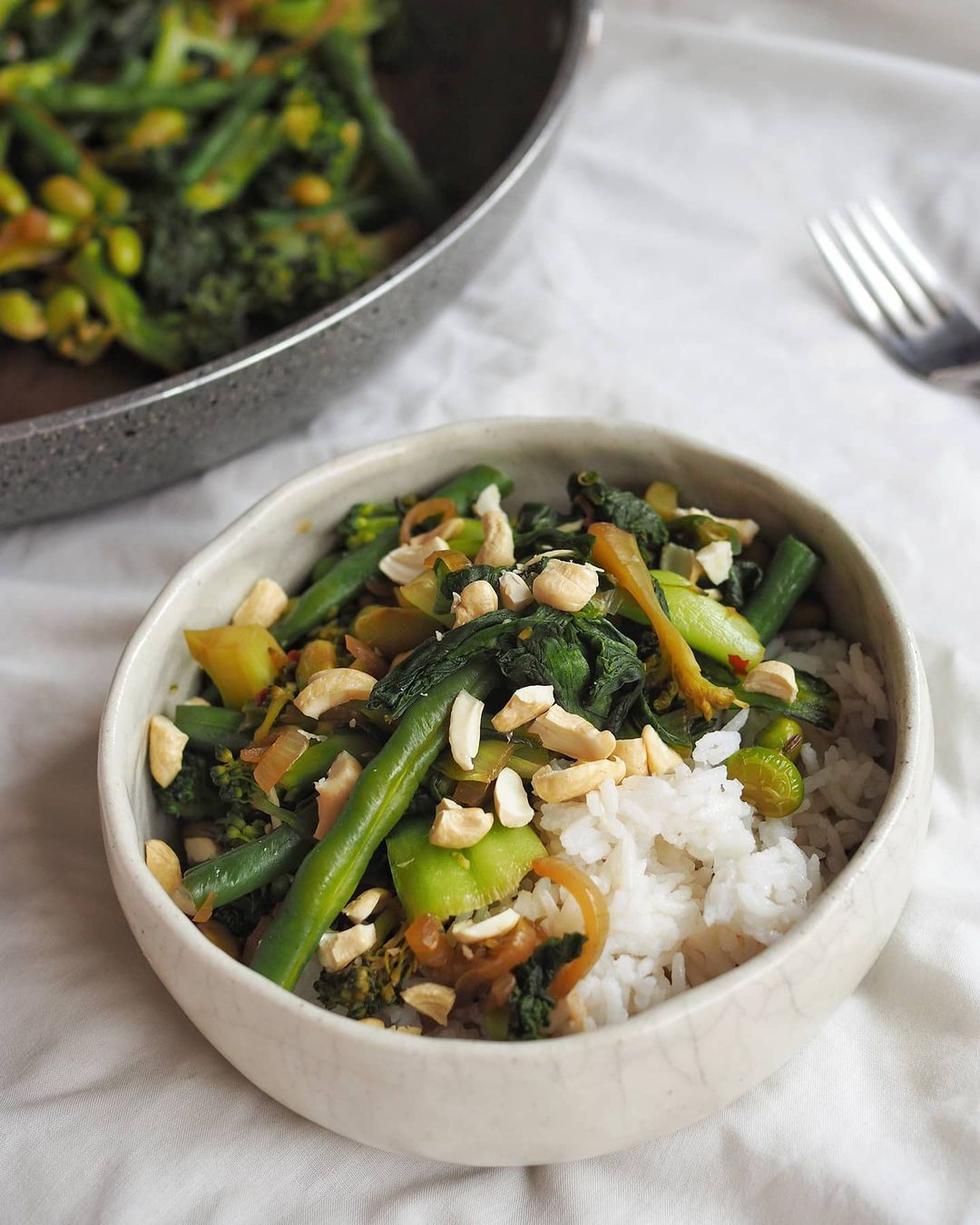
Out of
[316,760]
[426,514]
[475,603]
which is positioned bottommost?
[316,760]

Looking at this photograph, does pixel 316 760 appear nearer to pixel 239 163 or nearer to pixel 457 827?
pixel 457 827

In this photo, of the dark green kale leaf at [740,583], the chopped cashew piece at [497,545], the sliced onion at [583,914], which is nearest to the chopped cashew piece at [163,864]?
the sliced onion at [583,914]

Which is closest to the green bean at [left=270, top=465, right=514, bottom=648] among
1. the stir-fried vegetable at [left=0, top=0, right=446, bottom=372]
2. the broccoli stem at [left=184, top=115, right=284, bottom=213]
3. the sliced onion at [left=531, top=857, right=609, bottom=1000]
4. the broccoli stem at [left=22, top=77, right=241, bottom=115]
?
the sliced onion at [left=531, top=857, right=609, bottom=1000]

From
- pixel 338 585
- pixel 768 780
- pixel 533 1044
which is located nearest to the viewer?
pixel 533 1044

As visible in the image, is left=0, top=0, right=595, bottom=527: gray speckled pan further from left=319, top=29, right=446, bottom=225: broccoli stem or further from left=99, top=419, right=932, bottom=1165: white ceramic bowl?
left=99, top=419, right=932, bottom=1165: white ceramic bowl

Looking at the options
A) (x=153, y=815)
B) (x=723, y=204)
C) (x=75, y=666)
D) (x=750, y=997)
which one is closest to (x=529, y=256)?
(x=723, y=204)

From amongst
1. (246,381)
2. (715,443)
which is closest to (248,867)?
(246,381)

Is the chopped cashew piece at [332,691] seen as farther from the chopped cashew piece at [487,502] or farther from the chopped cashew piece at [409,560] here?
the chopped cashew piece at [487,502]
